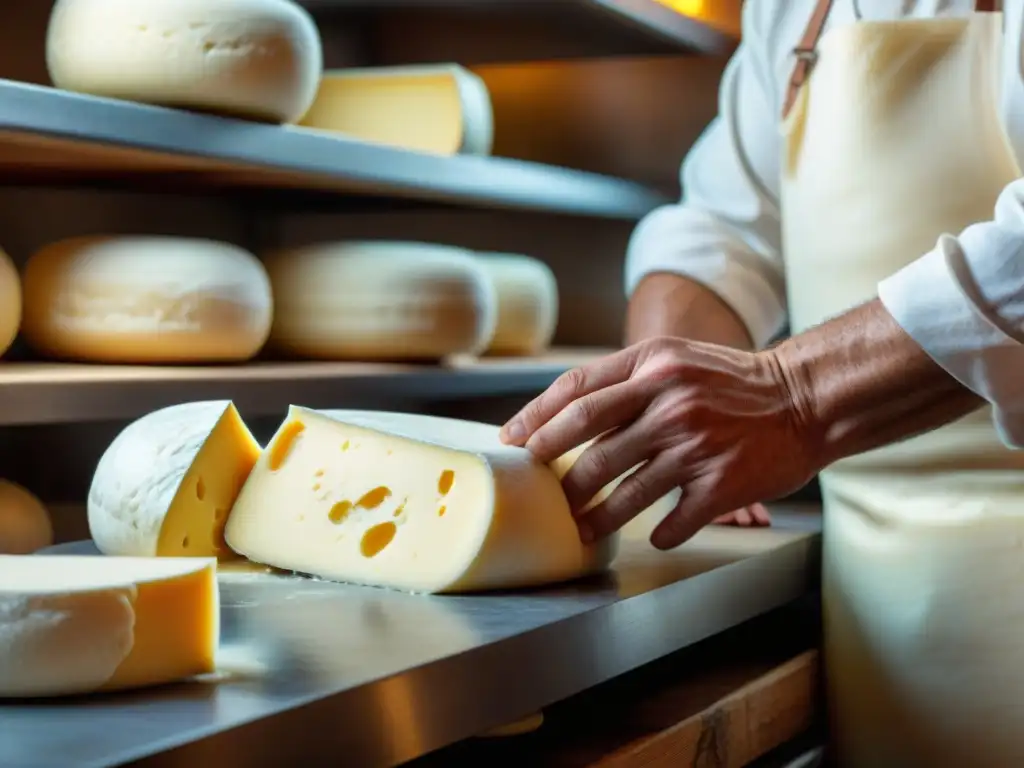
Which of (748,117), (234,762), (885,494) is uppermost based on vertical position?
(748,117)

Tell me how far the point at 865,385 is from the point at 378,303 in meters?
0.82

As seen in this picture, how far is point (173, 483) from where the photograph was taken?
3.81 feet

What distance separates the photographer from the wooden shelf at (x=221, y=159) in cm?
134

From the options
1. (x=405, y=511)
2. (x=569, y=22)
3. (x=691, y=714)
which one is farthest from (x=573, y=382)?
(x=569, y=22)

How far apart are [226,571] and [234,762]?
0.49 m

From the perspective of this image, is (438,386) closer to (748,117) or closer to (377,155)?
(377,155)

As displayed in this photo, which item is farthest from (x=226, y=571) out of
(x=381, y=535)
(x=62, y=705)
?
(x=62, y=705)

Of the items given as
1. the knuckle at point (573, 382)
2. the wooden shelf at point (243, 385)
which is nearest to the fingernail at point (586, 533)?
the knuckle at point (573, 382)

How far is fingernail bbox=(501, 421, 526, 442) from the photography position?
1.19m

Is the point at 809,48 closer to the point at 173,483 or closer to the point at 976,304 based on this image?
the point at 976,304

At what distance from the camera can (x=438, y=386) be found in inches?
73.7

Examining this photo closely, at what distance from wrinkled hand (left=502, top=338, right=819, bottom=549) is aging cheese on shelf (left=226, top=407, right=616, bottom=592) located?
0.03 metres

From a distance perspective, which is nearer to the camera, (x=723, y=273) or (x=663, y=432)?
(x=663, y=432)

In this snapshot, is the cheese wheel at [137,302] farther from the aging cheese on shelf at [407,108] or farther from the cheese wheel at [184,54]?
the aging cheese on shelf at [407,108]
